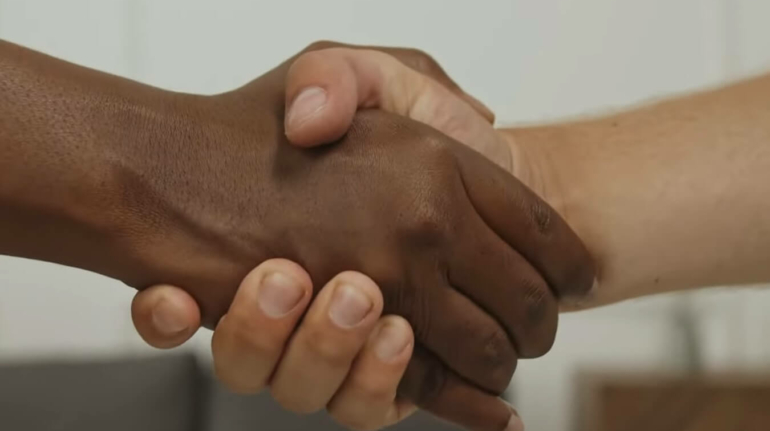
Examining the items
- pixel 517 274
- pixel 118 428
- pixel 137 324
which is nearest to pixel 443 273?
pixel 517 274

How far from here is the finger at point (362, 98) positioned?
720 mm

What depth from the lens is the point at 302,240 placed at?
0.74 metres

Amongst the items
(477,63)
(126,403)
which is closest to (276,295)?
(126,403)

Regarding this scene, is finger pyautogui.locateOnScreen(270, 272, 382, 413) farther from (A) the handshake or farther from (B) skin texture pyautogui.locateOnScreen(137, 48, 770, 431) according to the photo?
(B) skin texture pyautogui.locateOnScreen(137, 48, 770, 431)

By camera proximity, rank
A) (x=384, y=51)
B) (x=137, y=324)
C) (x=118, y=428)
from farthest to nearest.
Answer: (x=118, y=428) → (x=384, y=51) → (x=137, y=324)

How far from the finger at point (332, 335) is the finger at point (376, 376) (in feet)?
0.04

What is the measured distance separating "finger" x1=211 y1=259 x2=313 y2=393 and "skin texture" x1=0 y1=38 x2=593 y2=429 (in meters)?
0.03

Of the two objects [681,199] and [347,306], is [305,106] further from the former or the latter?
[681,199]

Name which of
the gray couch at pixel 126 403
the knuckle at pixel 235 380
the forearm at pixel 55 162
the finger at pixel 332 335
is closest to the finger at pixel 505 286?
the finger at pixel 332 335

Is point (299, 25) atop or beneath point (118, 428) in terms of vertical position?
atop

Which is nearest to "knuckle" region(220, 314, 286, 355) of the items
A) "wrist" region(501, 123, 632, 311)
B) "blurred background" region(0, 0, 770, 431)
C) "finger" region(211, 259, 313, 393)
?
"finger" region(211, 259, 313, 393)

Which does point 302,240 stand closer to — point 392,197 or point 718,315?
point 392,197

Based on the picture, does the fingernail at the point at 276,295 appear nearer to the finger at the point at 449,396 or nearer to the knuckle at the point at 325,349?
the knuckle at the point at 325,349

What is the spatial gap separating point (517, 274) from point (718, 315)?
976mm
